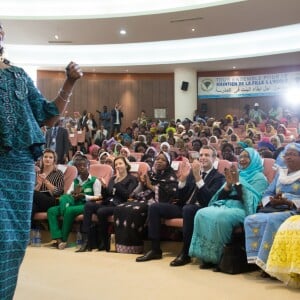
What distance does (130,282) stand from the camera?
3633mm

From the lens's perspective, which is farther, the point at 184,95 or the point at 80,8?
the point at 184,95

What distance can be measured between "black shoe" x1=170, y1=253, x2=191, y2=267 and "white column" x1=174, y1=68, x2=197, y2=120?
12.5 m

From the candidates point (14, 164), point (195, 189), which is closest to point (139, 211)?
point (195, 189)

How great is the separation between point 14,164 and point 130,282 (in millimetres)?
2180

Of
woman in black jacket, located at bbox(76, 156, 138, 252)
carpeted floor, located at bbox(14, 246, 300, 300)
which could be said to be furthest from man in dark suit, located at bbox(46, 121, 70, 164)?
carpeted floor, located at bbox(14, 246, 300, 300)

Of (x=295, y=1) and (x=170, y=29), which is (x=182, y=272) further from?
(x=170, y=29)

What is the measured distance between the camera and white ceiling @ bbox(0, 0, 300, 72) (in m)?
10.9

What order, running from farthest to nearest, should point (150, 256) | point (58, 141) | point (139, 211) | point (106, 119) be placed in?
point (106, 119) < point (58, 141) < point (139, 211) < point (150, 256)

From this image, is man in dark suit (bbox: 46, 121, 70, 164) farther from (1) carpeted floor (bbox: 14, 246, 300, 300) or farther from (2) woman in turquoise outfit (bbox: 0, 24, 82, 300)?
(2) woman in turquoise outfit (bbox: 0, 24, 82, 300)

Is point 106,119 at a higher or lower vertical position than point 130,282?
higher

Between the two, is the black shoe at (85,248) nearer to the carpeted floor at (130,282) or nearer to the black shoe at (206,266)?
the carpeted floor at (130,282)

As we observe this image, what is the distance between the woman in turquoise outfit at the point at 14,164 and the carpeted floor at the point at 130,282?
1610mm

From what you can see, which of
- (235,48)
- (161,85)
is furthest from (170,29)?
(161,85)

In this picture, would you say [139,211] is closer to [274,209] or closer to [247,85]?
[274,209]
